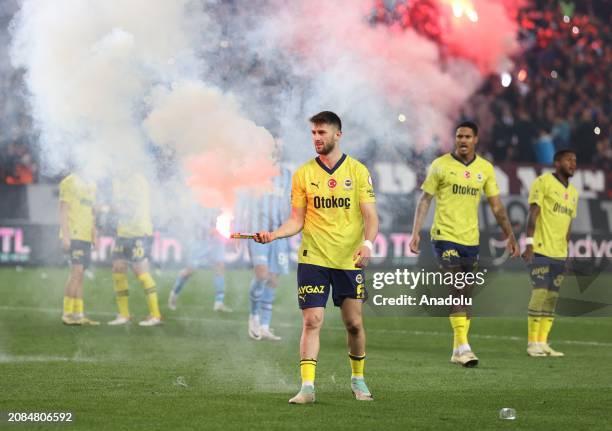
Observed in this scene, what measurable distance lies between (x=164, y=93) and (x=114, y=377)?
11.5ft

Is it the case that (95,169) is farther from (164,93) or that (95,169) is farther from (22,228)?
(22,228)

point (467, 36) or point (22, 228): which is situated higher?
point (467, 36)

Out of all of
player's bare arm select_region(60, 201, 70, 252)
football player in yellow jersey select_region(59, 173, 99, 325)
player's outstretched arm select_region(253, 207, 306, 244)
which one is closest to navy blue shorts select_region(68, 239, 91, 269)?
football player in yellow jersey select_region(59, 173, 99, 325)

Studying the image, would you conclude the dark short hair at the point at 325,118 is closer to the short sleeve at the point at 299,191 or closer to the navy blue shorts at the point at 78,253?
the short sleeve at the point at 299,191

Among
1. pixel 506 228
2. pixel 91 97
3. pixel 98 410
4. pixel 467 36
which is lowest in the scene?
pixel 98 410

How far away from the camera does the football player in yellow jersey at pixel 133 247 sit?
60.2 feet

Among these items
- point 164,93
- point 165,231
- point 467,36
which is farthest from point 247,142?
point 165,231

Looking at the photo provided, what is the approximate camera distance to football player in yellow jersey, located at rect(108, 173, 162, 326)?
18.3 meters

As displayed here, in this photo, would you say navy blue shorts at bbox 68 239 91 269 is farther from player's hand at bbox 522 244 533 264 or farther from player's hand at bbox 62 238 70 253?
player's hand at bbox 522 244 533 264

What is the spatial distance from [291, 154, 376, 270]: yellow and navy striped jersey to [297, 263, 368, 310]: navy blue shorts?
0.19ft

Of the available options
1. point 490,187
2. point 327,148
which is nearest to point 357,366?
point 327,148

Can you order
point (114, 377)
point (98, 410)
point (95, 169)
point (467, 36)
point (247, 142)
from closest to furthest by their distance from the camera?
point (98, 410) < point (114, 377) < point (247, 142) < point (95, 169) < point (467, 36)

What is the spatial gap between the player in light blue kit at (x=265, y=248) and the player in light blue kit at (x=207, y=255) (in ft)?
10.7

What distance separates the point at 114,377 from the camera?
12.0 m
